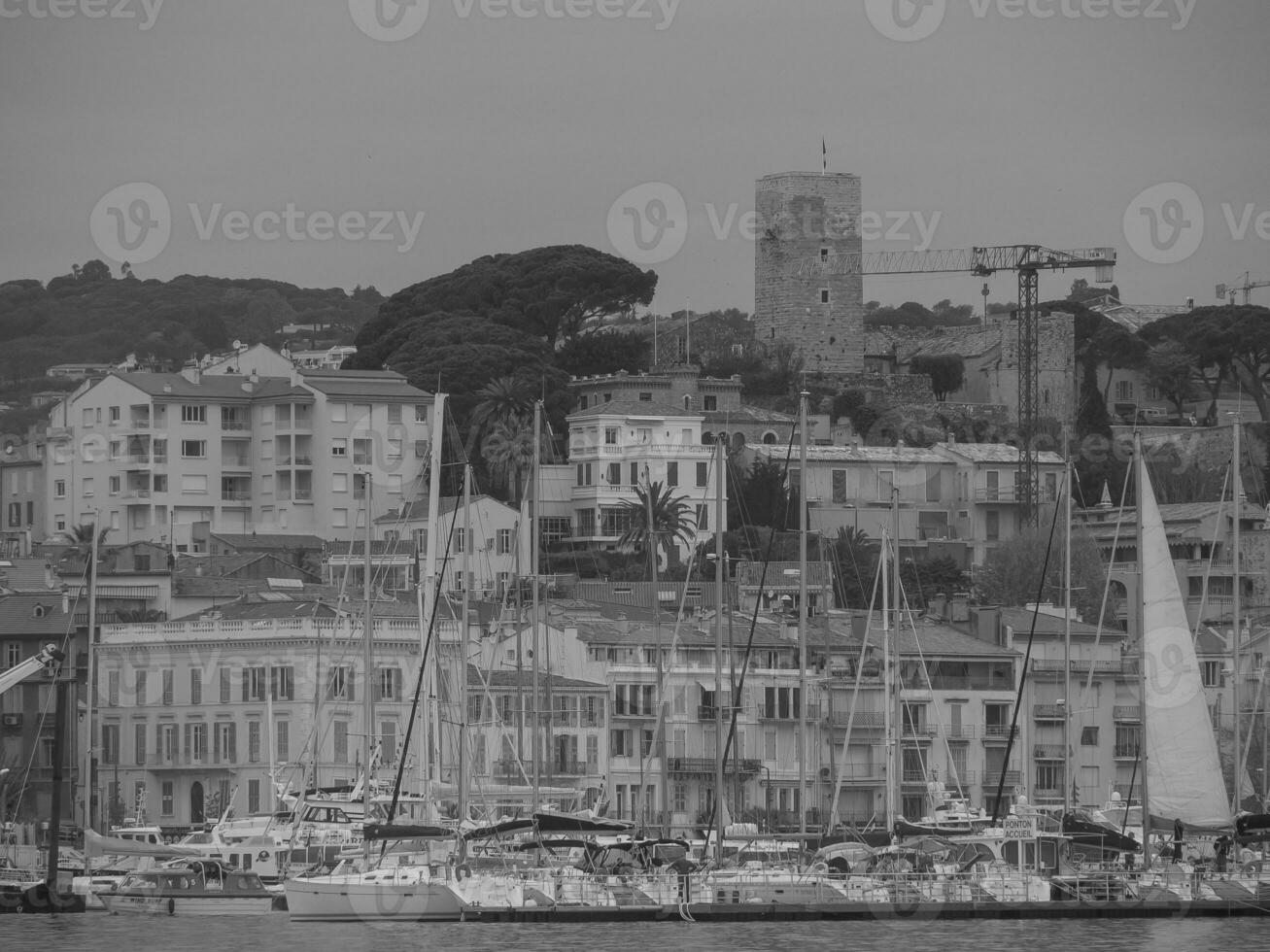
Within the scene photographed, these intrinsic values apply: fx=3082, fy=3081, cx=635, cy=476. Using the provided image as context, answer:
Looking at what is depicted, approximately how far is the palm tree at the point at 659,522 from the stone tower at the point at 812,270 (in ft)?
134

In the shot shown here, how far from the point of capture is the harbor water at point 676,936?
60.9 meters

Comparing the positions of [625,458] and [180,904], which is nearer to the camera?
[180,904]

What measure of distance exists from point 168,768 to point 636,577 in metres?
36.2

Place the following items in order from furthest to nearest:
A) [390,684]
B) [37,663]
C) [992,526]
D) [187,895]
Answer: [992,526] → [390,684] → [187,895] → [37,663]

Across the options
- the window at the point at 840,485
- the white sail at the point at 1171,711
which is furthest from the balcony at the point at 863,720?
the window at the point at 840,485

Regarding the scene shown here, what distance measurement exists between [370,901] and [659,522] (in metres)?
65.8

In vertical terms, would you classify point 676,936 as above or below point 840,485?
below

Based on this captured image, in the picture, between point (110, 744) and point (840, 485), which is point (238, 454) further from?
point (110, 744)

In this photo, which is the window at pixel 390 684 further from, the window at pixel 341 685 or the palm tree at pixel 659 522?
the palm tree at pixel 659 522

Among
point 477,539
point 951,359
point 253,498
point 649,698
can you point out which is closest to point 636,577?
point 477,539

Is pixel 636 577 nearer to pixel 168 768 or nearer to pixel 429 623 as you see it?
pixel 168 768

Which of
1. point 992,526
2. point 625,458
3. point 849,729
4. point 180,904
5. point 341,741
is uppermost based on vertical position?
point 625,458

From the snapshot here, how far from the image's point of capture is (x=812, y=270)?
180 m

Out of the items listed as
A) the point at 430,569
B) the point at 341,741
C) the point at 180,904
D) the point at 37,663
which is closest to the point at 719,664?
the point at 430,569
